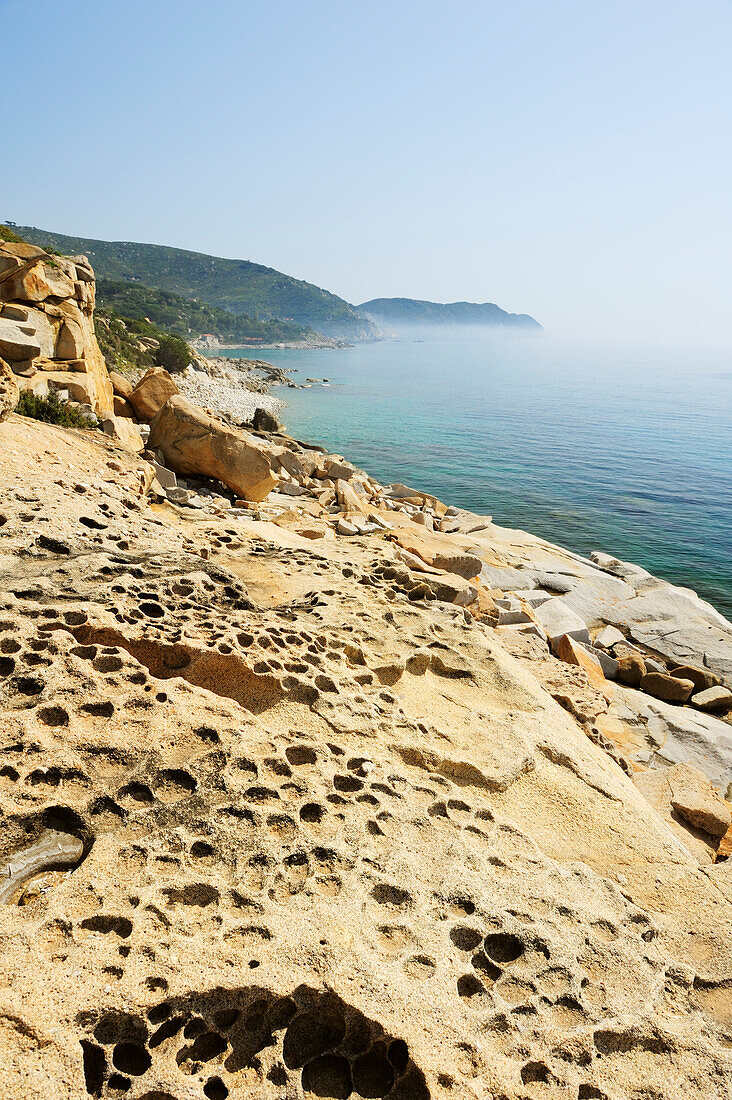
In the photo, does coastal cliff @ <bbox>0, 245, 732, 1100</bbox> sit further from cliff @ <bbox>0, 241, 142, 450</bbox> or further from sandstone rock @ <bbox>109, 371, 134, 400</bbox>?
sandstone rock @ <bbox>109, 371, 134, 400</bbox>

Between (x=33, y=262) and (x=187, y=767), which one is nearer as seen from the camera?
(x=187, y=767)

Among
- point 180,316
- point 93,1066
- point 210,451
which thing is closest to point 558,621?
point 210,451

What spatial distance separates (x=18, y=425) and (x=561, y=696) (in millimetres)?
6922

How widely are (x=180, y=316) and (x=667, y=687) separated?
125062mm

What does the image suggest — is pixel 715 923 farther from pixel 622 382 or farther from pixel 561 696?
pixel 622 382

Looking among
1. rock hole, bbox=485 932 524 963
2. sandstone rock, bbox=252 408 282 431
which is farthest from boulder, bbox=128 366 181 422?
sandstone rock, bbox=252 408 282 431

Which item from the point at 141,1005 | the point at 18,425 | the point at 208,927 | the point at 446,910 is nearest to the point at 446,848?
the point at 446,910

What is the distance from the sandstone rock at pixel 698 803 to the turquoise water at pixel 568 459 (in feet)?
39.8

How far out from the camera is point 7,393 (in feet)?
26.0

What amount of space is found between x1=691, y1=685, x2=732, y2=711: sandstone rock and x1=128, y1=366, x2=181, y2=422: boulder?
42.6 feet

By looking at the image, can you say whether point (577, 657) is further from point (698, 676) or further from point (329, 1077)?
point (329, 1077)

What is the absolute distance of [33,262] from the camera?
42.2 ft

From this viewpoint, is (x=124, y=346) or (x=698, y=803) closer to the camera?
(x=698, y=803)

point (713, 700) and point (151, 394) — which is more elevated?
point (151, 394)
